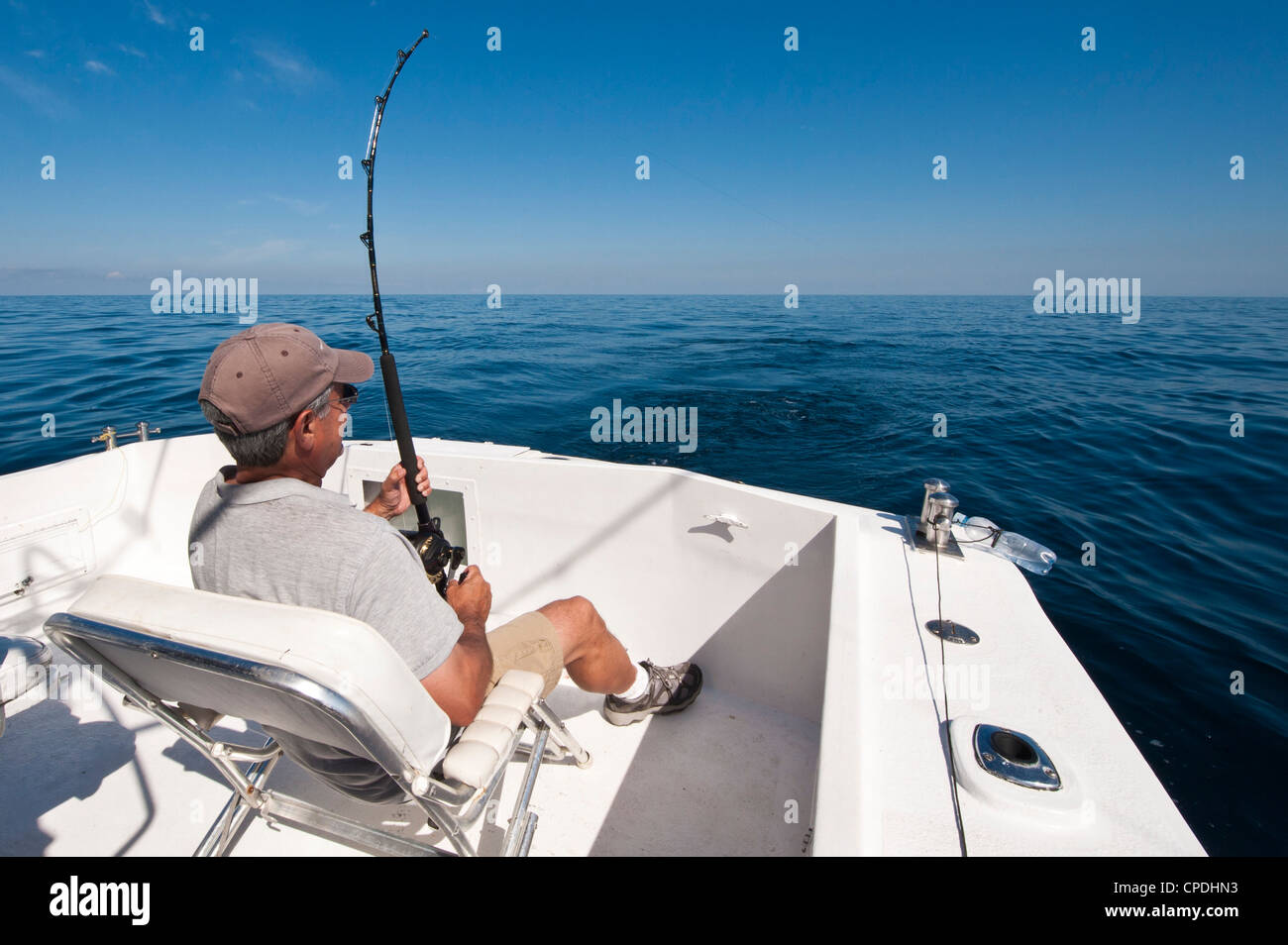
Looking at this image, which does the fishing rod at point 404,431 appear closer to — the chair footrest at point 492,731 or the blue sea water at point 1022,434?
the chair footrest at point 492,731

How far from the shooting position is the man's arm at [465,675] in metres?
1.13

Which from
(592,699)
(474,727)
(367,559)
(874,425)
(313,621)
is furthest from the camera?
(874,425)

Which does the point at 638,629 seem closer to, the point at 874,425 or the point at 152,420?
the point at 874,425

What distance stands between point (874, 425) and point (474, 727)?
24.1ft

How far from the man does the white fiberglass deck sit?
0.73 meters

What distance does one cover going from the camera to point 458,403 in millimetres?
8734

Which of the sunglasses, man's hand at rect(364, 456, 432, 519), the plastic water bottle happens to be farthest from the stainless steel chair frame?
the plastic water bottle

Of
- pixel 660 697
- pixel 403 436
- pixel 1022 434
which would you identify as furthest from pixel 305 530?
pixel 1022 434

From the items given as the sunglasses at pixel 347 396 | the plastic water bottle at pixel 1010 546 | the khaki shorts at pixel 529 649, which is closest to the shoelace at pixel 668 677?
the khaki shorts at pixel 529 649

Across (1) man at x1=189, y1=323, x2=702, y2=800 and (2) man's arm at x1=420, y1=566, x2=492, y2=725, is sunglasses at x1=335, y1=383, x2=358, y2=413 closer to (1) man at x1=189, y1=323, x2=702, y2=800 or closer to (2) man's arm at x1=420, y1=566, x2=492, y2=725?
(1) man at x1=189, y1=323, x2=702, y2=800

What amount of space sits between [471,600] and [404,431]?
2.53 feet

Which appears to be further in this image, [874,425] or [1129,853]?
[874,425]
